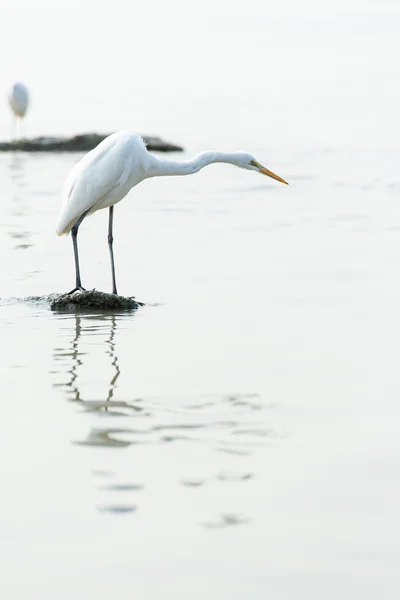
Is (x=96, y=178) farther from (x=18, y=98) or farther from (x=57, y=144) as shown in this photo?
(x=18, y=98)

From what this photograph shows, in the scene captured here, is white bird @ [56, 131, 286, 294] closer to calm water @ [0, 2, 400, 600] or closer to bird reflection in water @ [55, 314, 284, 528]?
calm water @ [0, 2, 400, 600]

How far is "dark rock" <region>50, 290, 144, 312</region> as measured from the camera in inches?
387

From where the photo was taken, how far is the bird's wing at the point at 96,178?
10.1 m

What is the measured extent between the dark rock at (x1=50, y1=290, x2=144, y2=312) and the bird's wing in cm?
81

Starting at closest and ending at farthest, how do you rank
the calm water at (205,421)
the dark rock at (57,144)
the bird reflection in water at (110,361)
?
the calm water at (205,421) < the bird reflection in water at (110,361) < the dark rock at (57,144)

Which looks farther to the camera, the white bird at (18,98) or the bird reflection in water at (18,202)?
the white bird at (18,98)

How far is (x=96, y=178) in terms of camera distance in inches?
398

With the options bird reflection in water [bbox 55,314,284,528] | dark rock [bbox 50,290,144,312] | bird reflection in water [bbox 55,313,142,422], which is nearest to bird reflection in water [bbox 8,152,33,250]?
dark rock [bbox 50,290,144,312]

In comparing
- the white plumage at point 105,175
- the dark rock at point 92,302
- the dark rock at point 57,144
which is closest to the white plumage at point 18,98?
the dark rock at point 57,144

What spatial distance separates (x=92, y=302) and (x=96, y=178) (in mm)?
1006

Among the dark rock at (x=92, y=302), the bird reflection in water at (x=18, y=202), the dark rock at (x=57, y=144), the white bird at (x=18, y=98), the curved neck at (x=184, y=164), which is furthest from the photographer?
the white bird at (x=18, y=98)

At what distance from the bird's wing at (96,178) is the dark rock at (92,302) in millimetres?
805

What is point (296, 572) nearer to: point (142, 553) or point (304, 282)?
point (142, 553)

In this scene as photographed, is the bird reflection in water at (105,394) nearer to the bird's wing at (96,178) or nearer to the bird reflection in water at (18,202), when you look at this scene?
the bird's wing at (96,178)
